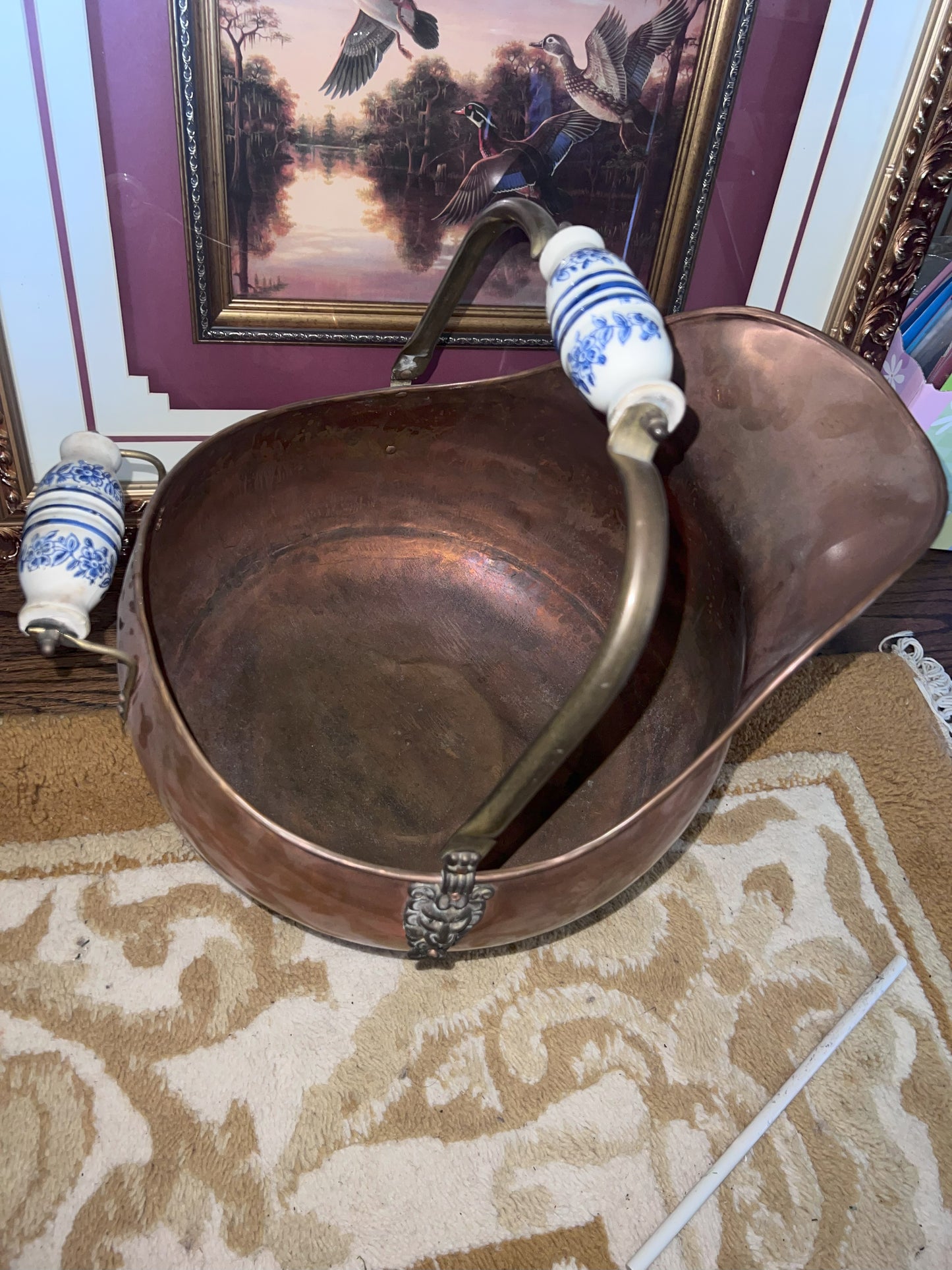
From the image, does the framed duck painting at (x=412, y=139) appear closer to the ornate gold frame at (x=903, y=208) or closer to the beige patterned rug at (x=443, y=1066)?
the ornate gold frame at (x=903, y=208)

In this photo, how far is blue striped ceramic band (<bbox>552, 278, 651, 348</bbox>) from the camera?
1.77ft

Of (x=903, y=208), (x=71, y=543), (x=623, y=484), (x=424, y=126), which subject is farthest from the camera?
(x=903, y=208)

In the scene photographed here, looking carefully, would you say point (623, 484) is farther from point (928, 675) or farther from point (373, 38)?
point (928, 675)

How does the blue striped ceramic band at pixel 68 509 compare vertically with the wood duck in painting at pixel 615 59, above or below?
below

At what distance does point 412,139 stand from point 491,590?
37 centimetres

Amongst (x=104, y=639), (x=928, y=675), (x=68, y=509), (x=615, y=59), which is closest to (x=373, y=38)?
(x=615, y=59)

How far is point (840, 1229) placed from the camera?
0.59 m

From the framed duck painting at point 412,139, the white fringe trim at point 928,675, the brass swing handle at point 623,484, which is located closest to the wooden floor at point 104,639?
the white fringe trim at point 928,675

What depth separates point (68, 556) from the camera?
603mm

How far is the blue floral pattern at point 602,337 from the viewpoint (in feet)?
1.70

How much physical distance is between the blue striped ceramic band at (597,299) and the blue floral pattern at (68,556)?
33 centimetres

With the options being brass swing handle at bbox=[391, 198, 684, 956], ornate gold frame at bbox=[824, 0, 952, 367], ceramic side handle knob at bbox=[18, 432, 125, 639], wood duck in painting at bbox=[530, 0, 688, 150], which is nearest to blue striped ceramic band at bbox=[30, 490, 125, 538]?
ceramic side handle knob at bbox=[18, 432, 125, 639]

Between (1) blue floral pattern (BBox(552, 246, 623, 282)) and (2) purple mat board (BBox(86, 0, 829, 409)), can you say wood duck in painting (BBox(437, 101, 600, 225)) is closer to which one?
(2) purple mat board (BBox(86, 0, 829, 409))

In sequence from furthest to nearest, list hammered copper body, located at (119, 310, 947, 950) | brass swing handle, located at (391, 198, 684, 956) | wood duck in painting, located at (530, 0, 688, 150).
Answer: wood duck in painting, located at (530, 0, 688, 150) → hammered copper body, located at (119, 310, 947, 950) → brass swing handle, located at (391, 198, 684, 956)
